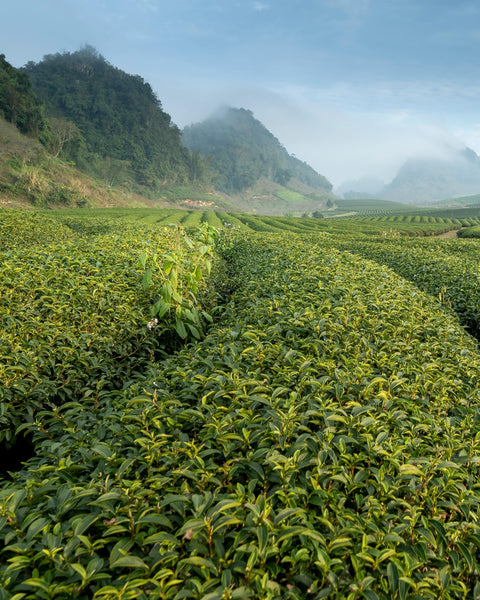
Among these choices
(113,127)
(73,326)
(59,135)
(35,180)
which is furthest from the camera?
(113,127)

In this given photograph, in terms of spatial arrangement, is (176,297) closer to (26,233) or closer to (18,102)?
(26,233)

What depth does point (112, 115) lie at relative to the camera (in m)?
87.0

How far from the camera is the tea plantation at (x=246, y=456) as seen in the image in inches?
50.2

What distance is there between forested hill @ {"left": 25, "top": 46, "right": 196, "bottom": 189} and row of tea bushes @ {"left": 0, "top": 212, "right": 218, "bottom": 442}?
72.0 m

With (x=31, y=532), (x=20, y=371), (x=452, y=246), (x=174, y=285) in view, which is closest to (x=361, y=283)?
(x=174, y=285)

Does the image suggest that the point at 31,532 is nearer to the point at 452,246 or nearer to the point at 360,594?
the point at 360,594

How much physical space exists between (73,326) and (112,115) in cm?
10104

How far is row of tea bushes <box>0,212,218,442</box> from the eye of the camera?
9.21 ft

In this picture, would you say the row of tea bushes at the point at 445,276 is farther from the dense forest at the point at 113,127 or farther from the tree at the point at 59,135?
the dense forest at the point at 113,127

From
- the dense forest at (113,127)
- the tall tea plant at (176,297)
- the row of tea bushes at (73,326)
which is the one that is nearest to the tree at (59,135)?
the dense forest at (113,127)

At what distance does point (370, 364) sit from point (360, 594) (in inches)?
67.1

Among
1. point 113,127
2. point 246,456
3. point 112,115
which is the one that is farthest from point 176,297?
point 112,115

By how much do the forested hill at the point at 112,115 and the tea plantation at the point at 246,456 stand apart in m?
74.1

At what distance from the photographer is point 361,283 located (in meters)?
4.84
